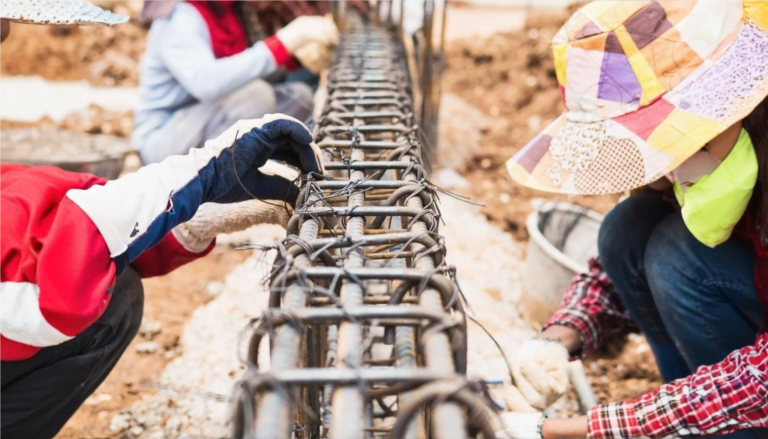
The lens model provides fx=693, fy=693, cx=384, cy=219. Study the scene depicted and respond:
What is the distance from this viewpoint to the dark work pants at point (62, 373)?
1.43 m

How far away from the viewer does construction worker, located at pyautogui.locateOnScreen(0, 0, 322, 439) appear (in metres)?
1.14

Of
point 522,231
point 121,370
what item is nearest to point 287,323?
point 121,370

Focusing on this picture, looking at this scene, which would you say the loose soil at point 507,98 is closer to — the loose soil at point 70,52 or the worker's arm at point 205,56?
the worker's arm at point 205,56

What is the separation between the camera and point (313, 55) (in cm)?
280

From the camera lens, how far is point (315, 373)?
0.76 meters

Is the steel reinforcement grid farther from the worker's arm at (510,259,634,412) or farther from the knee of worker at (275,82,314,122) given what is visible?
the knee of worker at (275,82,314,122)

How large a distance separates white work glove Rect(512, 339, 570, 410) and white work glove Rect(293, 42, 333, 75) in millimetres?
1557

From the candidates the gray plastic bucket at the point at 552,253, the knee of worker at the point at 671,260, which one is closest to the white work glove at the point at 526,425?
the knee of worker at the point at 671,260

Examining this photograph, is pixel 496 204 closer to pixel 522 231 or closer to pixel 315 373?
pixel 522 231

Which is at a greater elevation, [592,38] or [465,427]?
[592,38]

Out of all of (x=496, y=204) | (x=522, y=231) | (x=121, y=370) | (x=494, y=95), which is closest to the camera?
(x=121, y=370)

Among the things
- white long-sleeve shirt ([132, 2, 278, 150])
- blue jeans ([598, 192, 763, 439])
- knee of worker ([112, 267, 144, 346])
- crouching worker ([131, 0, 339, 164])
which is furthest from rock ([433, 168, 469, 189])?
knee of worker ([112, 267, 144, 346])

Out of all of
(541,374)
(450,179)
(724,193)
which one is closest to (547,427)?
(541,374)

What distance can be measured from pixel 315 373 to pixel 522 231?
273 centimetres
